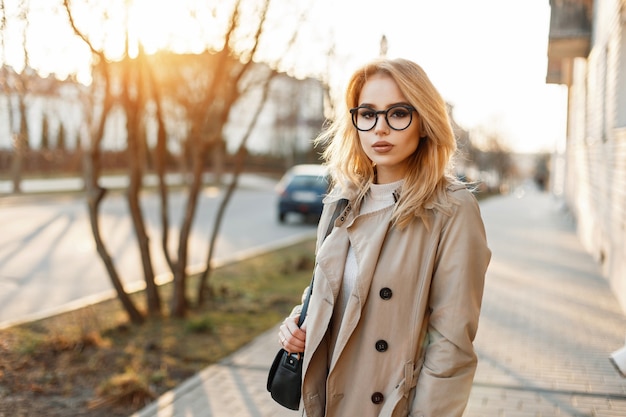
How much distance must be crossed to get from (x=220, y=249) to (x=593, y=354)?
8996mm

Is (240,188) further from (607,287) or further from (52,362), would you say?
(52,362)

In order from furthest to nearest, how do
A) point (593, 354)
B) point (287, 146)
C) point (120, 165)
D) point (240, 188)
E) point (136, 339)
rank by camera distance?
point (287, 146) < point (120, 165) < point (240, 188) < point (136, 339) < point (593, 354)

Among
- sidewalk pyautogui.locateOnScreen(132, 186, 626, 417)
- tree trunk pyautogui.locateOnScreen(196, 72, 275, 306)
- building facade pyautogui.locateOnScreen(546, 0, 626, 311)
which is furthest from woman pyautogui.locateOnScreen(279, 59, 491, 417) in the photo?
building facade pyautogui.locateOnScreen(546, 0, 626, 311)

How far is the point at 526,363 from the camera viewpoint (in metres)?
5.60

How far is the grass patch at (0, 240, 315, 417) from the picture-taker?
15.8ft

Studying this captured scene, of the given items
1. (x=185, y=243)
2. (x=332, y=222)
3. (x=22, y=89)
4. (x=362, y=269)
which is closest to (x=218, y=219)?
(x=185, y=243)

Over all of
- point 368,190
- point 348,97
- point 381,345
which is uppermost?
point 348,97

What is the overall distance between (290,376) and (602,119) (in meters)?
9.94

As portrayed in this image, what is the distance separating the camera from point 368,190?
241cm

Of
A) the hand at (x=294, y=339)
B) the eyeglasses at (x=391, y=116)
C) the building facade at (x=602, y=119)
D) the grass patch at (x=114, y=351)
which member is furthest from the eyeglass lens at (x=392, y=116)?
the building facade at (x=602, y=119)

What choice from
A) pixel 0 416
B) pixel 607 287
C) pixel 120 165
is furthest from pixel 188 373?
pixel 120 165

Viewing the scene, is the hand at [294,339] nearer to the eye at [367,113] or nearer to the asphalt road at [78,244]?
the eye at [367,113]

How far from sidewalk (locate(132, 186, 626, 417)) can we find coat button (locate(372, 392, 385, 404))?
2395 millimetres

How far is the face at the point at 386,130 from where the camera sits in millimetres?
2248
